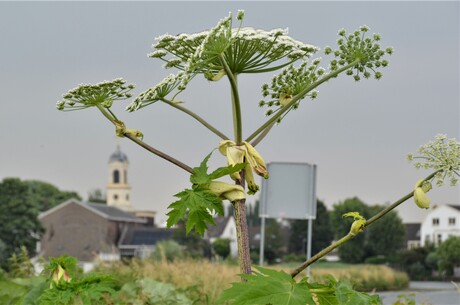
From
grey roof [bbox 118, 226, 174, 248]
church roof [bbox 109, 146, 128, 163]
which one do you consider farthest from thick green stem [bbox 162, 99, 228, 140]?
church roof [bbox 109, 146, 128, 163]

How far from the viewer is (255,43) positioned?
2729mm

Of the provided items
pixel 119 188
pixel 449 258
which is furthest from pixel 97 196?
pixel 449 258

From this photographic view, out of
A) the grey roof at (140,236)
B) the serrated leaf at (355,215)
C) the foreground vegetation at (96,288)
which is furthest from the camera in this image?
the grey roof at (140,236)

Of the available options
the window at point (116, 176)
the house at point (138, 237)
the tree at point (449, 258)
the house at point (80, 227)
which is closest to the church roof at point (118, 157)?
the window at point (116, 176)

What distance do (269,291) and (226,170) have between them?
0.47 metres

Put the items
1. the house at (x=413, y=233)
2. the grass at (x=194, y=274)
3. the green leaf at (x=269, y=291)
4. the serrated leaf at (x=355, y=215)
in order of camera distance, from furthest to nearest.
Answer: the house at (x=413, y=233)
the grass at (x=194, y=274)
the serrated leaf at (x=355, y=215)
the green leaf at (x=269, y=291)

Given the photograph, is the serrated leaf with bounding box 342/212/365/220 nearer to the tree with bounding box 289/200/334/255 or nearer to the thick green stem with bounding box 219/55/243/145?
the thick green stem with bounding box 219/55/243/145

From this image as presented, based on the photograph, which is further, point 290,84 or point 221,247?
point 221,247

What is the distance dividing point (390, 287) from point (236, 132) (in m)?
33.6

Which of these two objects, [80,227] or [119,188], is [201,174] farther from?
[119,188]

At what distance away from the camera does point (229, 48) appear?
2.75 m

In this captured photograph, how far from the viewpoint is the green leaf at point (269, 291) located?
236cm

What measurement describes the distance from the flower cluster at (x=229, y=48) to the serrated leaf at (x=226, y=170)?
13.3 inches

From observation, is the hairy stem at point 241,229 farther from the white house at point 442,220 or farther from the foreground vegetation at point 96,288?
the white house at point 442,220
